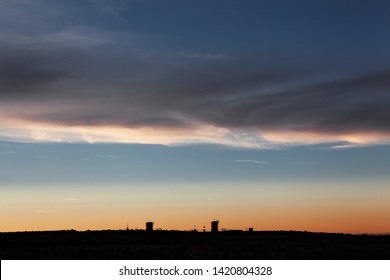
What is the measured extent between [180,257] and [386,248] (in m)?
17.4

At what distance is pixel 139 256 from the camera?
46.6 meters

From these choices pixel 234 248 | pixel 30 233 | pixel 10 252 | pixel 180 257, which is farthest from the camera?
pixel 30 233

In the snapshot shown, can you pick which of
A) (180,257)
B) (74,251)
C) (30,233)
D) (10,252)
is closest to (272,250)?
(180,257)

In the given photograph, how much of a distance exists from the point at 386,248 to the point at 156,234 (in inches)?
1268

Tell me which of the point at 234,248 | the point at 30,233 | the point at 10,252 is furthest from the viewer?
the point at 30,233

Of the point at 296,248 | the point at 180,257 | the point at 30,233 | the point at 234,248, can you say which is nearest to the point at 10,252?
the point at 180,257

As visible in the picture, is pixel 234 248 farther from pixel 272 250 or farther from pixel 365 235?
pixel 365 235

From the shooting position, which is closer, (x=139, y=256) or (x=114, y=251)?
(x=139, y=256)

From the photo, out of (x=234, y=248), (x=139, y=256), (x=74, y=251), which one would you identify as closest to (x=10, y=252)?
(x=74, y=251)
